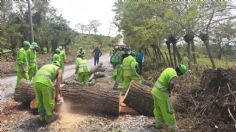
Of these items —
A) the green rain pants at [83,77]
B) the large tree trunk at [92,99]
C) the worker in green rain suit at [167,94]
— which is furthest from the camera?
the green rain pants at [83,77]

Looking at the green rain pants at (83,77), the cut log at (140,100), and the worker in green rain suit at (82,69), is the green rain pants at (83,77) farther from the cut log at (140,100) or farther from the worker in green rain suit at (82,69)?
the cut log at (140,100)

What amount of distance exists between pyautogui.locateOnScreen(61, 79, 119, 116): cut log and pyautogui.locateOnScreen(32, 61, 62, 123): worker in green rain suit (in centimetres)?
121

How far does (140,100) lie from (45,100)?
286 centimetres

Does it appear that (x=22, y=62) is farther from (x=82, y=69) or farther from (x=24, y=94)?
(x=82, y=69)

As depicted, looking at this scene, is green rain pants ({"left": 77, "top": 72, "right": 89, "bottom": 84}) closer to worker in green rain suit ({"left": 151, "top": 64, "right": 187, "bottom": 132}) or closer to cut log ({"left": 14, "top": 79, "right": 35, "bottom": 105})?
cut log ({"left": 14, "top": 79, "right": 35, "bottom": 105})

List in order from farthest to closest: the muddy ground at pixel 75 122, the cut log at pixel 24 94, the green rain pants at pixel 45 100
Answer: the cut log at pixel 24 94 → the muddy ground at pixel 75 122 → the green rain pants at pixel 45 100

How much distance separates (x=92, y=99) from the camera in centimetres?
1046

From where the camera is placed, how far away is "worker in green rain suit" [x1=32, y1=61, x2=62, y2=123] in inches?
354

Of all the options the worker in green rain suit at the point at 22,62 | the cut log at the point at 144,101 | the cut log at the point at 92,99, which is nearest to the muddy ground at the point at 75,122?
the cut log at the point at 92,99

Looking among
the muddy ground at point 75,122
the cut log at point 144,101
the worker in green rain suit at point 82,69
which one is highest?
the worker in green rain suit at point 82,69

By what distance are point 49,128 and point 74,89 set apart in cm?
196

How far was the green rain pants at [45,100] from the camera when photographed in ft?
29.5

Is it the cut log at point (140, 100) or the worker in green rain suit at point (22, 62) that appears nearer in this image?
the cut log at point (140, 100)

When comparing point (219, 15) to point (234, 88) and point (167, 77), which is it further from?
point (167, 77)
